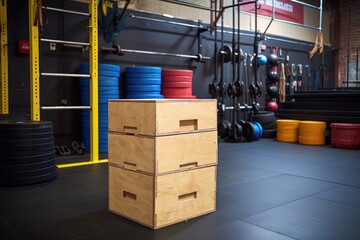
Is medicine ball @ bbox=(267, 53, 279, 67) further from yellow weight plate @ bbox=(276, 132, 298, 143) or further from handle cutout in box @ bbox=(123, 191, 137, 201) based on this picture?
handle cutout in box @ bbox=(123, 191, 137, 201)

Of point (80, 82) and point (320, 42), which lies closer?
point (80, 82)

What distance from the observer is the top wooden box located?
2252 mm

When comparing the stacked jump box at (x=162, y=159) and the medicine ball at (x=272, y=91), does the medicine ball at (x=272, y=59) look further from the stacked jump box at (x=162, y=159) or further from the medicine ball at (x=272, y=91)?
the stacked jump box at (x=162, y=159)

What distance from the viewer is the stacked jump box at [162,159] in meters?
2.26

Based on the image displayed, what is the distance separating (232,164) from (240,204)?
5.52 ft

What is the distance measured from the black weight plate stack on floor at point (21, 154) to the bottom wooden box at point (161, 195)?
3.87 feet

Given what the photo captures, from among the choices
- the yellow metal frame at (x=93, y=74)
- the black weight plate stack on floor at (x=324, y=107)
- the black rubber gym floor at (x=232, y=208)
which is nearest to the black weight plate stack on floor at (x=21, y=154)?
the black rubber gym floor at (x=232, y=208)

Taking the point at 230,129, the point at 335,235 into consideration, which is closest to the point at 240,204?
the point at 335,235

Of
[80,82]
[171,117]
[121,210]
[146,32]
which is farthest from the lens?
[146,32]

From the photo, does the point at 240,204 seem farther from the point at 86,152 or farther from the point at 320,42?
the point at 320,42

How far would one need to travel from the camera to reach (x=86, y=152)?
5.22 metres

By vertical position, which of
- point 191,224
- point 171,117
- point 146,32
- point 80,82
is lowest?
point 191,224

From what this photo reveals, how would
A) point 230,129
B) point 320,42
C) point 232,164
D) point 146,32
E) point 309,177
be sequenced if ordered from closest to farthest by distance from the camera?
1. point 309,177
2. point 232,164
3. point 146,32
4. point 230,129
5. point 320,42

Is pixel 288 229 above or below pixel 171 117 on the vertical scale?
below
